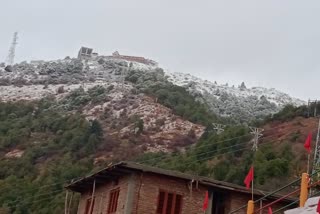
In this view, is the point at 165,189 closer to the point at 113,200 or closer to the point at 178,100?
the point at 113,200

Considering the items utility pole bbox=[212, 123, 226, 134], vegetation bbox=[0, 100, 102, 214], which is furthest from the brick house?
utility pole bbox=[212, 123, 226, 134]

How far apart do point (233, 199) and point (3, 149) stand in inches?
2195

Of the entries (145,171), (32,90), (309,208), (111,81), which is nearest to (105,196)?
(145,171)

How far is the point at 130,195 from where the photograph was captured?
26.3m

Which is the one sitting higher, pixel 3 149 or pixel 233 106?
pixel 233 106

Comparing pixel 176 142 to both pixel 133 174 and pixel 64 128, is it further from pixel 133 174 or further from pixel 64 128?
pixel 133 174

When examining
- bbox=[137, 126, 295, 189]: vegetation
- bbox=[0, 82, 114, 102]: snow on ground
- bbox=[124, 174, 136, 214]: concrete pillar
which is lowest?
bbox=[124, 174, 136, 214]: concrete pillar

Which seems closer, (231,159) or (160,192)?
(160,192)

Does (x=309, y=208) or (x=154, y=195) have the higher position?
(x=154, y=195)

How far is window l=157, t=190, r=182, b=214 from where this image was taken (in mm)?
26870

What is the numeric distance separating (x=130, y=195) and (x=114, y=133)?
56582 mm

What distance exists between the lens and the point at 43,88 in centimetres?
12538

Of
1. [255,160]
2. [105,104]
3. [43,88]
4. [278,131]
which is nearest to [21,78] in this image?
[43,88]

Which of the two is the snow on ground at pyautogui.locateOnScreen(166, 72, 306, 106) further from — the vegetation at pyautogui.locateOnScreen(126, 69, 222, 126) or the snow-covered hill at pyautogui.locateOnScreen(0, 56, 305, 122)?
the vegetation at pyautogui.locateOnScreen(126, 69, 222, 126)
